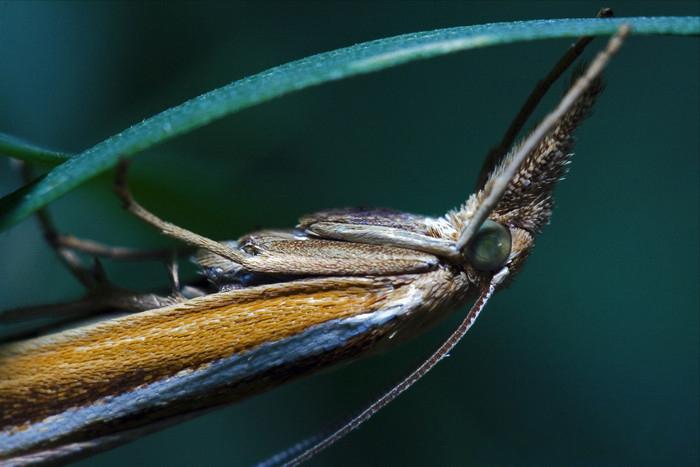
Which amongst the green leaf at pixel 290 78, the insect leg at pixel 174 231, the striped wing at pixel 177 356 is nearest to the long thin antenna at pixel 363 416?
the striped wing at pixel 177 356

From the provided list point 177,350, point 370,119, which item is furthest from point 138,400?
point 370,119

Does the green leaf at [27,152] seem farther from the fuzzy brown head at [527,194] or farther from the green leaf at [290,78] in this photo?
the fuzzy brown head at [527,194]

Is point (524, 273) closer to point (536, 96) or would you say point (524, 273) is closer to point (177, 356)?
point (536, 96)

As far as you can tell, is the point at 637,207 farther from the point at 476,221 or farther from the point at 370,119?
the point at 476,221

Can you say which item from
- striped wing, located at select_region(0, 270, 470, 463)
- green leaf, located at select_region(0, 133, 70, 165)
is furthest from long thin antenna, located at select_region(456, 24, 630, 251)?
green leaf, located at select_region(0, 133, 70, 165)

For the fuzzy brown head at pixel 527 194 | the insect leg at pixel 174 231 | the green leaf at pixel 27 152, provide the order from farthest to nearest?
the fuzzy brown head at pixel 527 194 < the insect leg at pixel 174 231 < the green leaf at pixel 27 152

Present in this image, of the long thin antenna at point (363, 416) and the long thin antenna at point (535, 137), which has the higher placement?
the long thin antenna at point (535, 137)
